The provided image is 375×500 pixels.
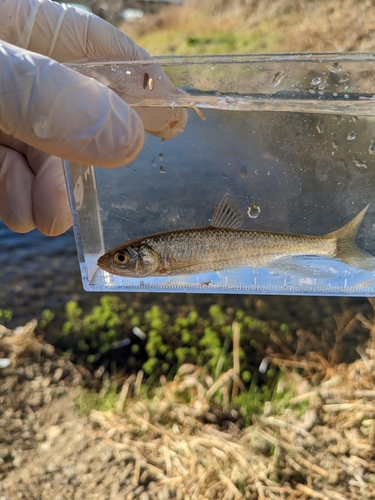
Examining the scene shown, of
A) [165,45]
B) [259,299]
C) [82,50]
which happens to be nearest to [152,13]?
[165,45]

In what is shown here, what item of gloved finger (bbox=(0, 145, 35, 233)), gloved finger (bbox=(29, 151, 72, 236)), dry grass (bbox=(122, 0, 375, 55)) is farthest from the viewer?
dry grass (bbox=(122, 0, 375, 55))

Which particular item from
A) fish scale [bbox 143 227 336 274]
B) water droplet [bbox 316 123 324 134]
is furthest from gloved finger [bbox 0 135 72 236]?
water droplet [bbox 316 123 324 134]

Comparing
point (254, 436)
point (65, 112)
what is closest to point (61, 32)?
point (65, 112)

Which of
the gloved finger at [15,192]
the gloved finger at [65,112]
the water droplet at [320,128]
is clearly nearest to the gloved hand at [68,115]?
the gloved finger at [65,112]

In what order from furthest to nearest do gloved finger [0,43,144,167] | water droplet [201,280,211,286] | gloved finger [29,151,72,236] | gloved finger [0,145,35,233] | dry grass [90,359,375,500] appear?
dry grass [90,359,375,500] → gloved finger [0,145,35,233] → gloved finger [29,151,72,236] → water droplet [201,280,211,286] → gloved finger [0,43,144,167]

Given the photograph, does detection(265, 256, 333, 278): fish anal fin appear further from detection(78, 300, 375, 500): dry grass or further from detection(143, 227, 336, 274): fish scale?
detection(78, 300, 375, 500): dry grass

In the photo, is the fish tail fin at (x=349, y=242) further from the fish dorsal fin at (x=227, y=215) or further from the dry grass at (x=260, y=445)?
the dry grass at (x=260, y=445)

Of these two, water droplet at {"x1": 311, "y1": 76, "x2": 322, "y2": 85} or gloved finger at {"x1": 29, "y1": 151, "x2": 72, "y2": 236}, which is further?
gloved finger at {"x1": 29, "y1": 151, "x2": 72, "y2": 236}
